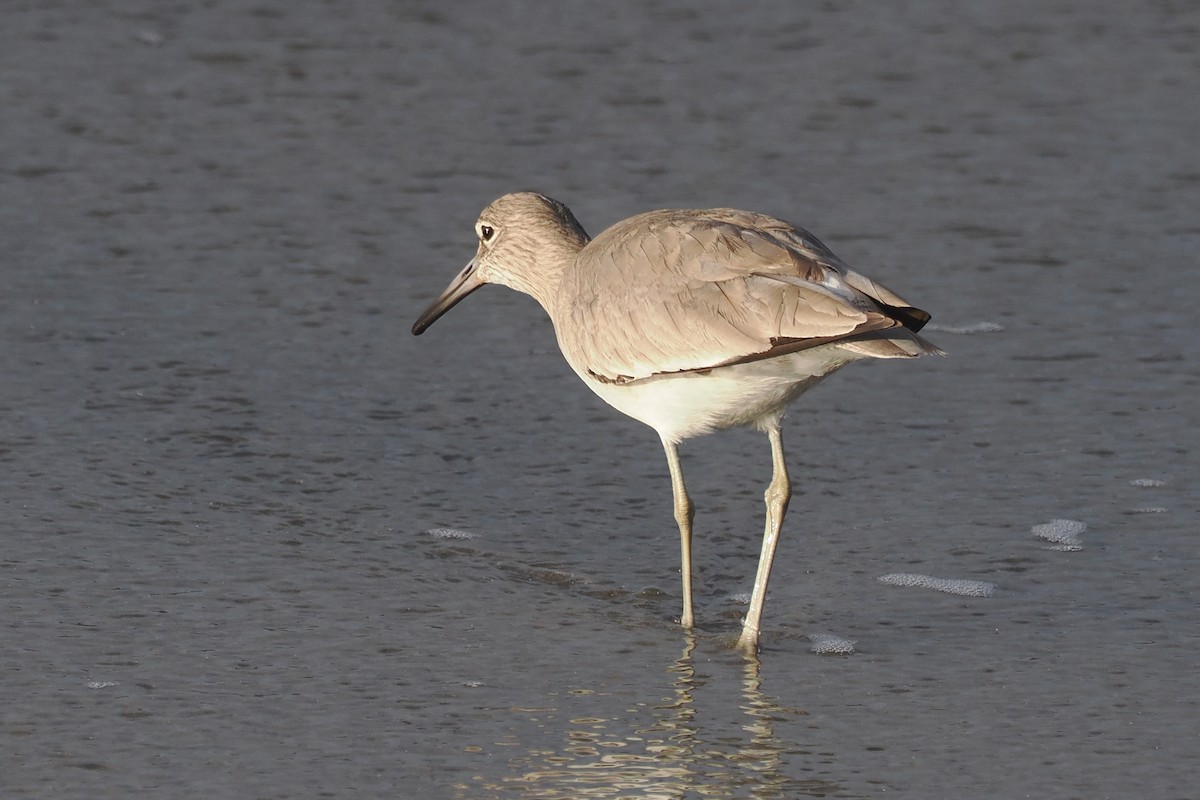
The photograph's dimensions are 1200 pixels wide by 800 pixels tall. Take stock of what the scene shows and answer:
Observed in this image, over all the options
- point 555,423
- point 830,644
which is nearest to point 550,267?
point 555,423

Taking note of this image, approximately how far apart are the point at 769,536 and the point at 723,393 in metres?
0.55

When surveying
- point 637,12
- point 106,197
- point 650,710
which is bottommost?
point 650,710

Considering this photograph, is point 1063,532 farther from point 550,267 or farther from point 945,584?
point 550,267

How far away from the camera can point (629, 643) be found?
552 centimetres

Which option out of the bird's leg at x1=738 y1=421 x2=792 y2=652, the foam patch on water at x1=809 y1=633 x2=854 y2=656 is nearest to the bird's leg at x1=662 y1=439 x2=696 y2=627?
the bird's leg at x1=738 y1=421 x2=792 y2=652

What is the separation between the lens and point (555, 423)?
286 inches

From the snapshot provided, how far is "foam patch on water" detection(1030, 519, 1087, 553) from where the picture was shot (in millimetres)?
6195

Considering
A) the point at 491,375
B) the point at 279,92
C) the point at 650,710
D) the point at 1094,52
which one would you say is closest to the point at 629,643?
the point at 650,710

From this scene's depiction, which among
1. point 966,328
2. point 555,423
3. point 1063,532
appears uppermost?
point 966,328

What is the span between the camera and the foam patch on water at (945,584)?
19.4 feet

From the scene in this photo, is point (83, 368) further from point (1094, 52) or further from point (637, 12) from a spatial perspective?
point (1094, 52)

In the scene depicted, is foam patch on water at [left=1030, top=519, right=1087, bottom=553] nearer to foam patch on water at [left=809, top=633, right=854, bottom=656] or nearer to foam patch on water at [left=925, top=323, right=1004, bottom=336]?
foam patch on water at [left=809, top=633, right=854, bottom=656]

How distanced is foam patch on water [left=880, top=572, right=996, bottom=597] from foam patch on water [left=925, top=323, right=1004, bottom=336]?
7.17 ft

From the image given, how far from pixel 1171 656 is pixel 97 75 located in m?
7.07
